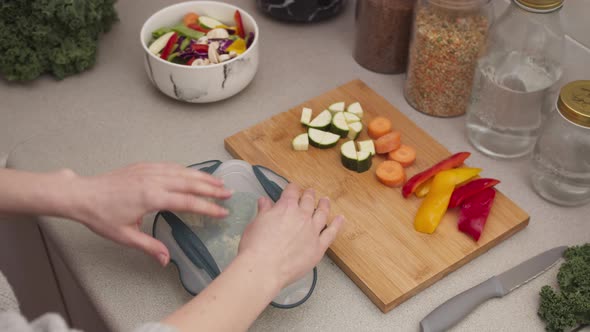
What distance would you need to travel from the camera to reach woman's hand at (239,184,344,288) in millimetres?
836

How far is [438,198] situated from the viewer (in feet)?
3.38

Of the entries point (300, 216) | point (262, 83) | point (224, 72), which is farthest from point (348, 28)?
point (300, 216)

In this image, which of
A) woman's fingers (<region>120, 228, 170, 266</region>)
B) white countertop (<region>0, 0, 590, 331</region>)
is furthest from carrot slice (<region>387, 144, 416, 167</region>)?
woman's fingers (<region>120, 228, 170, 266</region>)

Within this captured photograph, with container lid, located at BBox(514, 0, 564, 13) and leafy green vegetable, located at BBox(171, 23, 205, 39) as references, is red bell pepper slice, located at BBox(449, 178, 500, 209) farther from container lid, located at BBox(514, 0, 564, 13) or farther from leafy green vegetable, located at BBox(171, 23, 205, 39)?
leafy green vegetable, located at BBox(171, 23, 205, 39)

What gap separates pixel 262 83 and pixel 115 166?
0.34 m

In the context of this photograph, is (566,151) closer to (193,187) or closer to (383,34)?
(383,34)

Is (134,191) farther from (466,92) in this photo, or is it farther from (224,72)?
(466,92)

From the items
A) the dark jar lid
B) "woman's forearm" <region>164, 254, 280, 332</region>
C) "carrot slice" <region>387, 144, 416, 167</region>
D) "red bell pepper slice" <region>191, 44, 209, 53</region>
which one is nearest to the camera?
"woman's forearm" <region>164, 254, 280, 332</region>

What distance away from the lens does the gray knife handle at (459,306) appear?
2.97 ft

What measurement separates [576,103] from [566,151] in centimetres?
10

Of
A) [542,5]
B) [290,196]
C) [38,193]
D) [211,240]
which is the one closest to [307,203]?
[290,196]

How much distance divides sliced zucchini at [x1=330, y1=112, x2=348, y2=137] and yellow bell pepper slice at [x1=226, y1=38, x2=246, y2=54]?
0.22 metres

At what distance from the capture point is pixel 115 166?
1131 mm

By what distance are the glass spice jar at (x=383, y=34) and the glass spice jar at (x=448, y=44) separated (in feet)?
0.23
